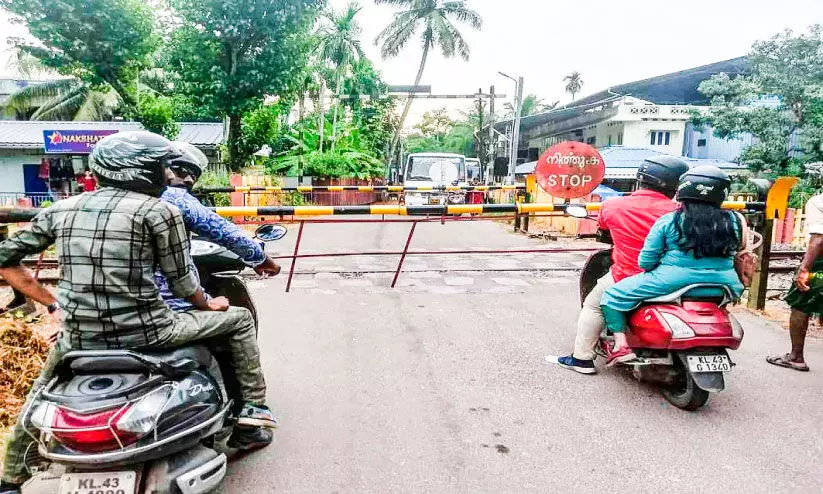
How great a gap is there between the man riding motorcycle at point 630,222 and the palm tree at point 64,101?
1039 inches

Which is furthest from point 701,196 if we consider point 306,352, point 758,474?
point 306,352

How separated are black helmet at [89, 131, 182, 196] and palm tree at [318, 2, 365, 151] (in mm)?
28114

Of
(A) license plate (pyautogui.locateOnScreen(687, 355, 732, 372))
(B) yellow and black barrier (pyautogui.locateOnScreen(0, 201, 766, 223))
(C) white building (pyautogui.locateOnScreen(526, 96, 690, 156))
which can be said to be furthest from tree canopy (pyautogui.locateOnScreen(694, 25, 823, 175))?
(A) license plate (pyautogui.locateOnScreen(687, 355, 732, 372))

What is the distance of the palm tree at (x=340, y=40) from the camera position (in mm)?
29875

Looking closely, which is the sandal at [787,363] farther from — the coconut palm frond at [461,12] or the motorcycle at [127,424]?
the coconut palm frond at [461,12]

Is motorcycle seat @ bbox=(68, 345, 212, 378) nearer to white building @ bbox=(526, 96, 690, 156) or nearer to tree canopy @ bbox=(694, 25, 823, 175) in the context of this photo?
tree canopy @ bbox=(694, 25, 823, 175)

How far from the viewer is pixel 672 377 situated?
11.5 ft

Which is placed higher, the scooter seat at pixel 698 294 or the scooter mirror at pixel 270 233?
the scooter mirror at pixel 270 233

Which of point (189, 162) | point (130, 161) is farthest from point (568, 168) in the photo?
point (130, 161)

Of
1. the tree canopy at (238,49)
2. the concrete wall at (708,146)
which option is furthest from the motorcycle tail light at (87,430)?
the concrete wall at (708,146)

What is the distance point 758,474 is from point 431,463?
1590mm

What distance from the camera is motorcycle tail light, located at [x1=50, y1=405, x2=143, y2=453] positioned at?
192 cm

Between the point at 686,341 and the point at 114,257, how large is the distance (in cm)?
296

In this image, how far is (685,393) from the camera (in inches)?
135
